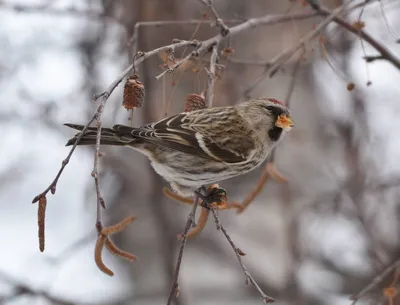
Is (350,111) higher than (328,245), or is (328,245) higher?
(350,111)

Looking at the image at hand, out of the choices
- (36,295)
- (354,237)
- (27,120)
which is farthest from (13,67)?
(354,237)

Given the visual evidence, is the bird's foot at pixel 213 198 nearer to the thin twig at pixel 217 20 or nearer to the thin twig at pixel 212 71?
the thin twig at pixel 212 71

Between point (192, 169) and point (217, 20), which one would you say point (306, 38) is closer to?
point (217, 20)

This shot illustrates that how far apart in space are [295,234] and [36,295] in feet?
7.97

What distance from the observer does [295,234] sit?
4.83 metres

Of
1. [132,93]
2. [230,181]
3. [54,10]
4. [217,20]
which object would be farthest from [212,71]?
[230,181]

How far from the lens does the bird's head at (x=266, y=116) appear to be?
267cm

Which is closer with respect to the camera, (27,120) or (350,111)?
(27,120)

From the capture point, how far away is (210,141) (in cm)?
262

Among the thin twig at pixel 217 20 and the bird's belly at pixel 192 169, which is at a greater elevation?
the thin twig at pixel 217 20

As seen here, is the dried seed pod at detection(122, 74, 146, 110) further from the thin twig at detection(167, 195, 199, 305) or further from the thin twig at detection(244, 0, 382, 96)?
the thin twig at detection(244, 0, 382, 96)

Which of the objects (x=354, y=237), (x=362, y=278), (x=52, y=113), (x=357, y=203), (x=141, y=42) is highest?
(x=141, y=42)

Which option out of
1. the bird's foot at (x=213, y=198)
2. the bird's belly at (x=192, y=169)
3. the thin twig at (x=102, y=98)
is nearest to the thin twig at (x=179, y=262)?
the bird's foot at (x=213, y=198)

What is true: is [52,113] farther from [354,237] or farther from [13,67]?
[354,237]
